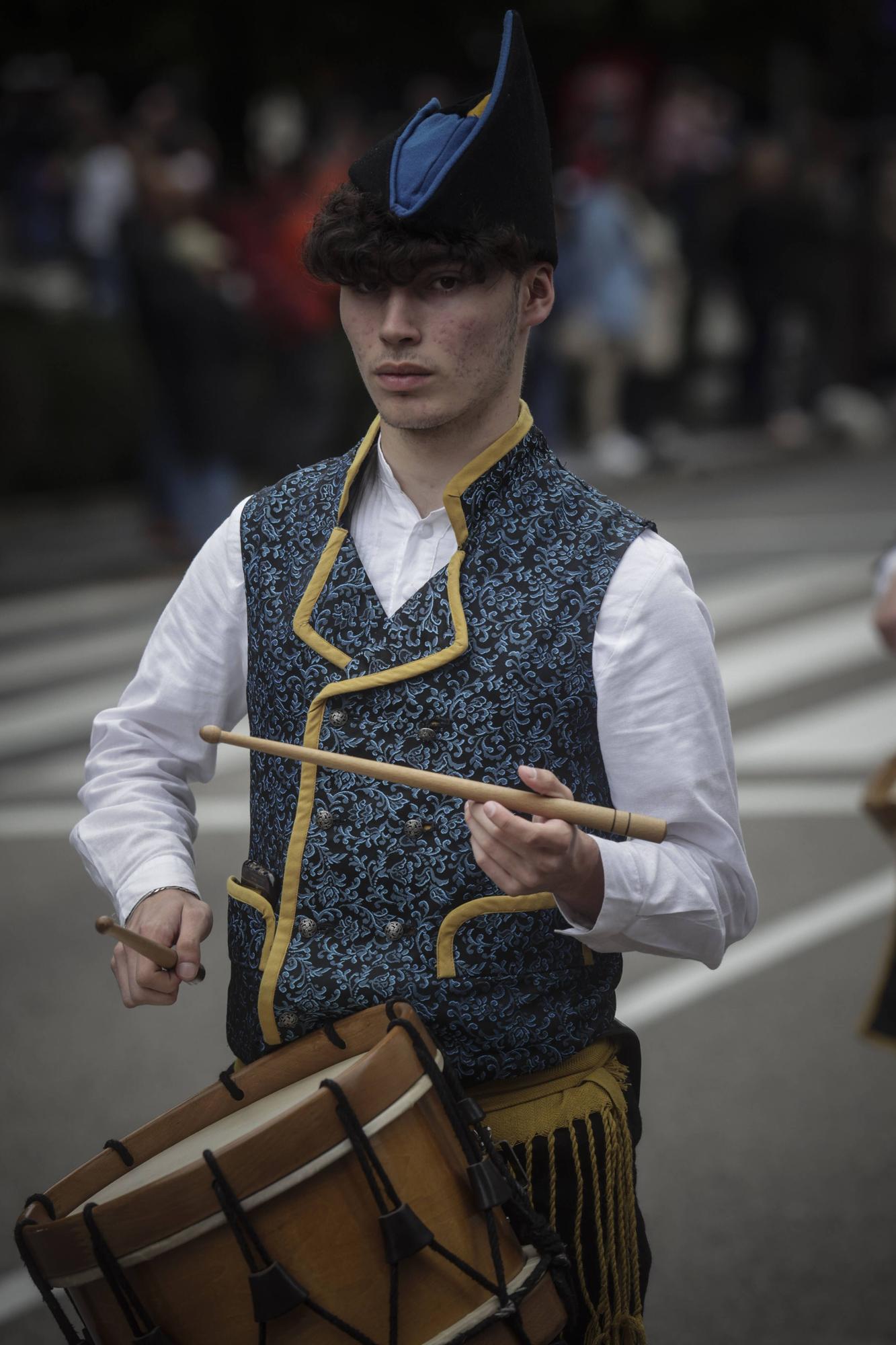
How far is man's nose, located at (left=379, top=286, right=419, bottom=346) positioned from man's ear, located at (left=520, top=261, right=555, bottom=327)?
0.15m

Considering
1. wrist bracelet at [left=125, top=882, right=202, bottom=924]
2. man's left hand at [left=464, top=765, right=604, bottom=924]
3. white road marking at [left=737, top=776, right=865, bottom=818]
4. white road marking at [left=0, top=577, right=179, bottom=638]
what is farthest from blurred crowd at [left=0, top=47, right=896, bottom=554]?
man's left hand at [left=464, top=765, right=604, bottom=924]

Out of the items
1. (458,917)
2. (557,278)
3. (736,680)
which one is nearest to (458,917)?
(458,917)

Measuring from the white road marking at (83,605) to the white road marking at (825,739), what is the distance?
3589 millimetres

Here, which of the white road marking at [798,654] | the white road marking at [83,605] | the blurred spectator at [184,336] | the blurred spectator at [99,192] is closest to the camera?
Answer: the white road marking at [798,654]

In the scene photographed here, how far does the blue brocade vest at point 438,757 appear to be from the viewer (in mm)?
2295

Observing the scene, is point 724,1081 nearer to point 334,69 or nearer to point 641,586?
point 641,586

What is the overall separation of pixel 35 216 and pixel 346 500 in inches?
636

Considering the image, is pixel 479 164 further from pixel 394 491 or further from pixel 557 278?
pixel 557 278

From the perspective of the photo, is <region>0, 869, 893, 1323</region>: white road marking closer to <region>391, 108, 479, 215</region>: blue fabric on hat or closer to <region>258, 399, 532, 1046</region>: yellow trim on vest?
<region>258, 399, 532, 1046</region>: yellow trim on vest

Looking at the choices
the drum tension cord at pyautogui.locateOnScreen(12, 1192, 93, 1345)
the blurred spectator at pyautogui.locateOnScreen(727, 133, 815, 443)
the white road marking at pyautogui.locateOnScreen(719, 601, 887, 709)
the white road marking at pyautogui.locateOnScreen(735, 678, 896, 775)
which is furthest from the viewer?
the blurred spectator at pyautogui.locateOnScreen(727, 133, 815, 443)

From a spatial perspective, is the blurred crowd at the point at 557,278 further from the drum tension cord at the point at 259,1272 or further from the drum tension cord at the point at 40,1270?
the drum tension cord at the point at 259,1272

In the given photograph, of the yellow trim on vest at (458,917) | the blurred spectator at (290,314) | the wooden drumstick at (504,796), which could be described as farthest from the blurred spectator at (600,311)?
the wooden drumstick at (504,796)

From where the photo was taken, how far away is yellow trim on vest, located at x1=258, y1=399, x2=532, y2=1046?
2311mm

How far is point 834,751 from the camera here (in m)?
7.85
